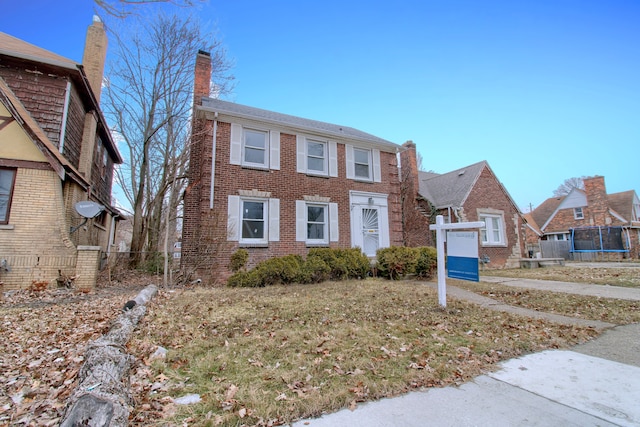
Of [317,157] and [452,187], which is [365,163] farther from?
[452,187]

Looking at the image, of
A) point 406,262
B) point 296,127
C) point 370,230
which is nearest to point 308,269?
point 406,262

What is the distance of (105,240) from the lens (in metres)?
14.5

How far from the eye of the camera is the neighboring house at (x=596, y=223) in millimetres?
22547

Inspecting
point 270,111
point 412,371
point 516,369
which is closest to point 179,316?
point 412,371

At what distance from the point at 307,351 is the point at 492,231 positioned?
55.6ft

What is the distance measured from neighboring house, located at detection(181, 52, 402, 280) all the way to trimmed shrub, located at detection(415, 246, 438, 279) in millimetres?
2874

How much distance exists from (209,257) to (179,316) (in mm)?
4765

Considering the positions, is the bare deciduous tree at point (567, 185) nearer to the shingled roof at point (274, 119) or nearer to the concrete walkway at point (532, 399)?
the shingled roof at point (274, 119)

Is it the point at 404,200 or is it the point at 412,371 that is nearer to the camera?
the point at 412,371

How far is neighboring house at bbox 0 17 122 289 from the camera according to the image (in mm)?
7762

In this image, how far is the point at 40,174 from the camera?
8.16 metres

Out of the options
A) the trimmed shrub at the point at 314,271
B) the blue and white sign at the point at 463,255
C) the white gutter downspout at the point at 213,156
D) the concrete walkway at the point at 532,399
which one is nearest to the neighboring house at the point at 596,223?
the trimmed shrub at the point at 314,271

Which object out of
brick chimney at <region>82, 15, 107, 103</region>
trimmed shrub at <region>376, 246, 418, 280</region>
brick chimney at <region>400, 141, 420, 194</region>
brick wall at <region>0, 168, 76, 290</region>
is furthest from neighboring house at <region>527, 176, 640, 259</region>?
brick chimney at <region>82, 15, 107, 103</region>

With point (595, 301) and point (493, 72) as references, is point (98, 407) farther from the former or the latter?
point (493, 72)
